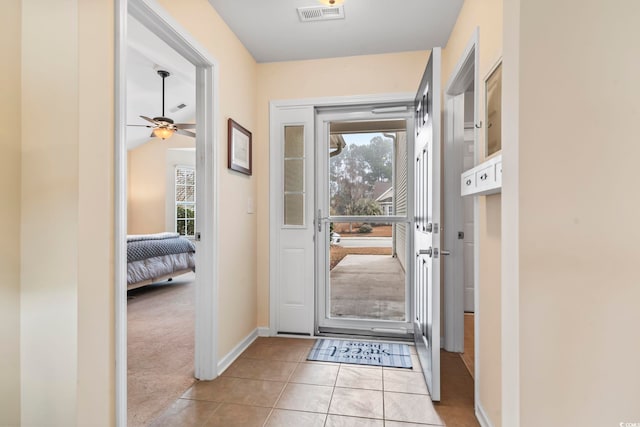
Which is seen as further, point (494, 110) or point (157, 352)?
Answer: point (157, 352)

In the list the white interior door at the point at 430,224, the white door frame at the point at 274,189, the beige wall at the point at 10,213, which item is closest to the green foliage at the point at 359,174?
the white door frame at the point at 274,189

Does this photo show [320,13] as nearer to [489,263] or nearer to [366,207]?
[366,207]

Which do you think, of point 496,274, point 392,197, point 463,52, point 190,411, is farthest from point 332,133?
point 190,411

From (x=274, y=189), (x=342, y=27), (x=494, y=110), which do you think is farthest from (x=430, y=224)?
(x=342, y=27)

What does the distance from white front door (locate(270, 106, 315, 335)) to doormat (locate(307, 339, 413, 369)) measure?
0.34 m

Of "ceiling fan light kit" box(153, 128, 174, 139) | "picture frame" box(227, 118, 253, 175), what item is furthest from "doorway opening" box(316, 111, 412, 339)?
"ceiling fan light kit" box(153, 128, 174, 139)

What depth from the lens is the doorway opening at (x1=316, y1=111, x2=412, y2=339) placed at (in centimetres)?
305

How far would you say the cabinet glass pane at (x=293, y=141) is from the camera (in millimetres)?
3006

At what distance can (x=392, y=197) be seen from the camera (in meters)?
3.07

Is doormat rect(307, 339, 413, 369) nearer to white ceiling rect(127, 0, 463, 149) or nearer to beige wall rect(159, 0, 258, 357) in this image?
beige wall rect(159, 0, 258, 357)

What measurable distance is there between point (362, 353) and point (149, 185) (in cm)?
635

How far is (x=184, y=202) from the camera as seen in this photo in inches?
284

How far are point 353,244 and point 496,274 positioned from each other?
163cm


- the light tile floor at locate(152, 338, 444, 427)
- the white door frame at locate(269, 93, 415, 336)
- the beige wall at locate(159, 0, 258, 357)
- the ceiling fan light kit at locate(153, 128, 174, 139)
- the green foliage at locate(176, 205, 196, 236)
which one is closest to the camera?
the light tile floor at locate(152, 338, 444, 427)
